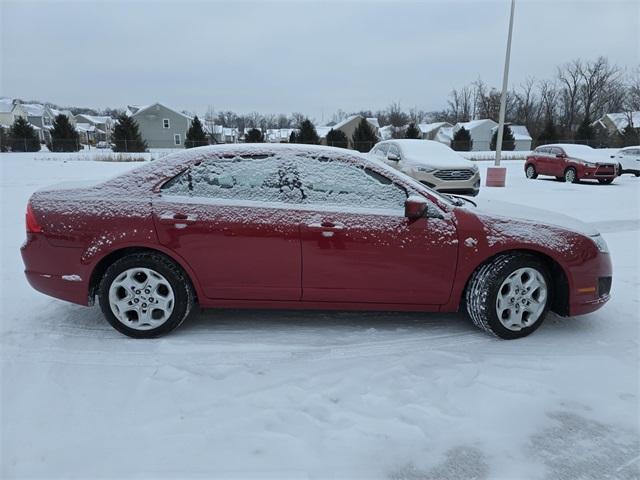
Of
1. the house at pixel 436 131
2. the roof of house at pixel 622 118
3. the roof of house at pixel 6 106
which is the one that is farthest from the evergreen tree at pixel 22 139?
the roof of house at pixel 622 118

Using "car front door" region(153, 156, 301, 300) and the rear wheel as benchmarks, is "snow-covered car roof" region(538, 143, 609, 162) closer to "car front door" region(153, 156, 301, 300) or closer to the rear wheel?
the rear wheel

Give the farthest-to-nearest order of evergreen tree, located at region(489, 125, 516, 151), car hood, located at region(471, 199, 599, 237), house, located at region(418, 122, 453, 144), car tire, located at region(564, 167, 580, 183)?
house, located at region(418, 122, 453, 144)
evergreen tree, located at region(489, 125, 516, 151)
car tire, located at region(564, 167, 580, 183)
car hood, located at region(471, 199, 599, 237)

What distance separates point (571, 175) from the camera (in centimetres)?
1670

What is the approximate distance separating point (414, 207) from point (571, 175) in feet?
53.2

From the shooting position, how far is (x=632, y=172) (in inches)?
765

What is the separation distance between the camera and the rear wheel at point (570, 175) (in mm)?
16564

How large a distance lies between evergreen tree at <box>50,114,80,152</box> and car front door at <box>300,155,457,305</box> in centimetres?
4657

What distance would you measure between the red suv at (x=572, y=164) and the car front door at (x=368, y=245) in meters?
15.8

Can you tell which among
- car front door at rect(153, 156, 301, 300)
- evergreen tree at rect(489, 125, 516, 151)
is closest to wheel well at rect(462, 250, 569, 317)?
car front door at rect(153, 156, 301, 300)

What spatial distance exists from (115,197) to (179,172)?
20.8 inches

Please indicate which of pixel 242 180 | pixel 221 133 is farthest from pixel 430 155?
pixel 221 133

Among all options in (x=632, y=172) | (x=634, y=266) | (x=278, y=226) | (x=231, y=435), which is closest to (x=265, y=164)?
(x=278, y=226)

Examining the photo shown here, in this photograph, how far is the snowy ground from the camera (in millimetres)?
2260

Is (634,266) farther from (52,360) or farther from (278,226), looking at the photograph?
(52,360)
